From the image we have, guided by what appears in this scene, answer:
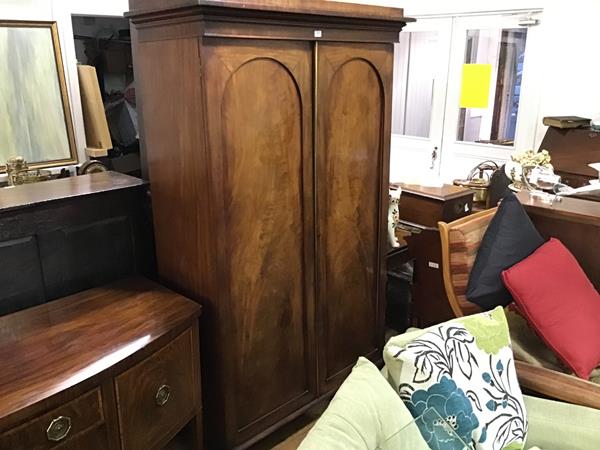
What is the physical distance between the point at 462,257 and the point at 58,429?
1.35m

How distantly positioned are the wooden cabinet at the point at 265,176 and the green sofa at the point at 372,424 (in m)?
0.67

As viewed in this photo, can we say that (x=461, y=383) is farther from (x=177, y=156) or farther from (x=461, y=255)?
(x=177, y=156)

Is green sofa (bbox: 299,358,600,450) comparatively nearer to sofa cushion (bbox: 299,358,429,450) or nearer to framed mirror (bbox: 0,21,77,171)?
sofa cushion (bbox: 299,358,429,450)

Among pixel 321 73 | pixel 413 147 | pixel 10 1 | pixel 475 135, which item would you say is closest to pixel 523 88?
pixel 475 135

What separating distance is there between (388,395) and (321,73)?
110cm

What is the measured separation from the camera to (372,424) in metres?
1.07

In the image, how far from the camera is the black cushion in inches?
69.6

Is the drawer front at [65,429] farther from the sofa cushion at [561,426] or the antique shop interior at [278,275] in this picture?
the sofa cushion at [561,426]

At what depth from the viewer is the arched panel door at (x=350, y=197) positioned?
187 centimetres

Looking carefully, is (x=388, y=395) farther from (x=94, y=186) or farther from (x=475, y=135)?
(x=475, y=135)

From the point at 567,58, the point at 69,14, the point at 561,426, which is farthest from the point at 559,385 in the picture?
the point at 69,14

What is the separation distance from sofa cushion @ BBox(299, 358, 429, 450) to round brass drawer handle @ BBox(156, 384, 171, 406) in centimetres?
65

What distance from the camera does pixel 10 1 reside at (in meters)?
2.86

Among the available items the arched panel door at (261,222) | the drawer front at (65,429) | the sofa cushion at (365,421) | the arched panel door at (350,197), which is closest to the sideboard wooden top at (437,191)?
the arched panel door at (350,197)
